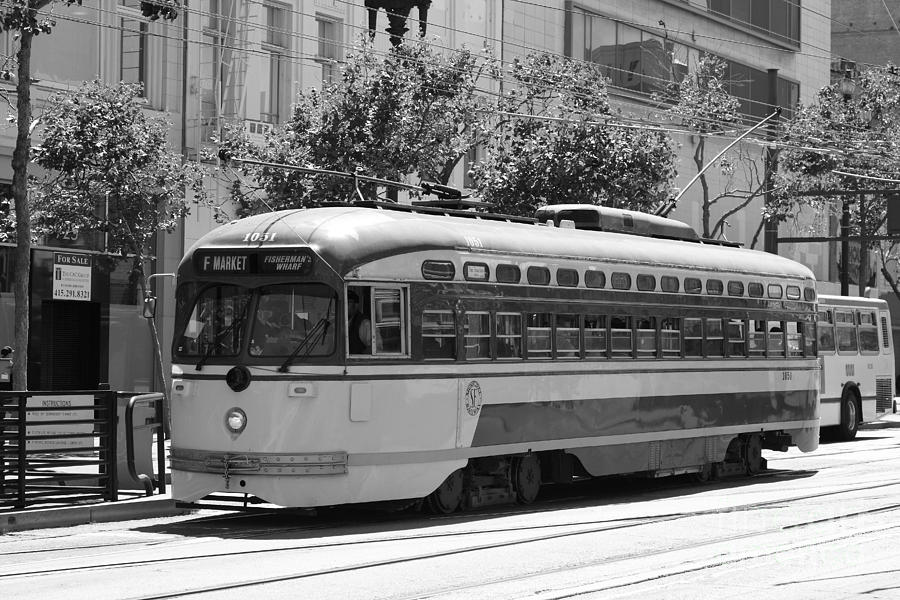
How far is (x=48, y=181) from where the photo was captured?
26797 mm

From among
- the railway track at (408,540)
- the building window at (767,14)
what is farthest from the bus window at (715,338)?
the building window at (767,14)

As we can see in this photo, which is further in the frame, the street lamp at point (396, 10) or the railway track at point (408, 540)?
the street lamp at point (396, 10)

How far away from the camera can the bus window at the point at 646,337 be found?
18.7 meters

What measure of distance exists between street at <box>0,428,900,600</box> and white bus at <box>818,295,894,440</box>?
12.8m

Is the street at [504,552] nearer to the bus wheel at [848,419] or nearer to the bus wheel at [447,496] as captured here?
the bus wheel at [447,496]

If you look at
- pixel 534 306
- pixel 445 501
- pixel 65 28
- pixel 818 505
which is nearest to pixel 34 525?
pixel 445 501

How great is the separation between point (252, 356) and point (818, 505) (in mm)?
6516

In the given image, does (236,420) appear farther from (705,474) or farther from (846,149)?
(846,149)

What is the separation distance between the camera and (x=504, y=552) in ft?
41.4

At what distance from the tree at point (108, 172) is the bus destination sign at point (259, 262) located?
380 inches

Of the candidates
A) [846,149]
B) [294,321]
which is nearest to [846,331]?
[846,149]

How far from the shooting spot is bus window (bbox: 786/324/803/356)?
22156 mm

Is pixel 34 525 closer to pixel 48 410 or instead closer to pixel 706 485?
pixel 48 410

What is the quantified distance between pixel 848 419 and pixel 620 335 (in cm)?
1490
